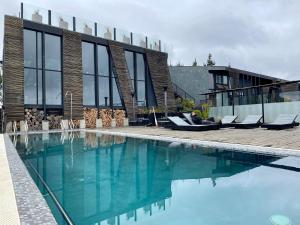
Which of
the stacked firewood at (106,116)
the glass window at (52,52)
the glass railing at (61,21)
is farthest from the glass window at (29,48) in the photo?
the stacked firewood at (106,116)

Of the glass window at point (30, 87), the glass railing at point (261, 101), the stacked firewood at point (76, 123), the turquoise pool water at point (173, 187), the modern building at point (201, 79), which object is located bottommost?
the turquoise pool water at point (173, 187)

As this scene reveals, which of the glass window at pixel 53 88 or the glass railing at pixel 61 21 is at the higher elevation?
the glass railing at pixel 61 21

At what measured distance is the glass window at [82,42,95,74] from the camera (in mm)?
19969

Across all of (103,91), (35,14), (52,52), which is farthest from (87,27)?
(103,91)

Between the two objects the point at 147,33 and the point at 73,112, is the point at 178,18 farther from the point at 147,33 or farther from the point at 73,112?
the point at 73,112

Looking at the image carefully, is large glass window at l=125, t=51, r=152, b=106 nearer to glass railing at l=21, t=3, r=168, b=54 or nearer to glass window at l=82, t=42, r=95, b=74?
glass railing at l=21, t=3, r=168, b=54

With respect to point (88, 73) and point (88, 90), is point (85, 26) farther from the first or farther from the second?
point (88, 90)

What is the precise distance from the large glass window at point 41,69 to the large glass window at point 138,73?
589cm

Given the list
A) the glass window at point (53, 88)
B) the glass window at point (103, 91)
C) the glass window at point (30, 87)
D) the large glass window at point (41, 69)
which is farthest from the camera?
the glass window at point (103, 91)

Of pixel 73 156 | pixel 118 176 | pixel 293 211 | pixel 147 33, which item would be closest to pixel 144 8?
pixel 147 33

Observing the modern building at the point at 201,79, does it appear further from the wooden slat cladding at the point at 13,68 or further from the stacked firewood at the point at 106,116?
the wooden slat cladding at the point at 13,68

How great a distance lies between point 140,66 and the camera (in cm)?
2338

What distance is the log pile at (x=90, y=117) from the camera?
1927cm

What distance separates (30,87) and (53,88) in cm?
140
